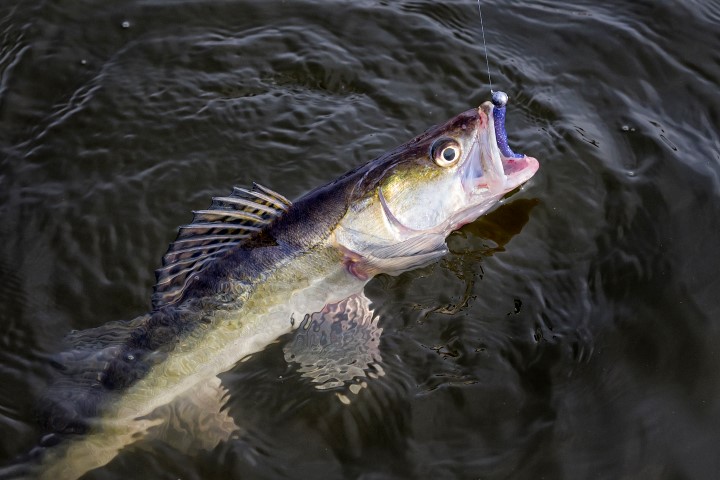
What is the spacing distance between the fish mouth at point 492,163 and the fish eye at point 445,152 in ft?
0.32

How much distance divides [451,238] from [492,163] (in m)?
1.12

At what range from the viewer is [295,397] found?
167 inches

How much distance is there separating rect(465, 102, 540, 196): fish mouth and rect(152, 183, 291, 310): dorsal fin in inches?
43.4

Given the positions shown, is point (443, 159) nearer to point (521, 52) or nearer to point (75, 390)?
point (75, 390)

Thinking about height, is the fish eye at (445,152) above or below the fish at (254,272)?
above

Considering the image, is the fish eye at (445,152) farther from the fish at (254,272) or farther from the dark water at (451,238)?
the dark water at (451,238)

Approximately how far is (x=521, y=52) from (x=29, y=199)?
4.17m

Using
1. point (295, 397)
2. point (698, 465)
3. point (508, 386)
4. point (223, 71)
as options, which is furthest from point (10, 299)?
point (698, 465)

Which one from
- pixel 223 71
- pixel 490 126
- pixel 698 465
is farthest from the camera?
pixel 223 71

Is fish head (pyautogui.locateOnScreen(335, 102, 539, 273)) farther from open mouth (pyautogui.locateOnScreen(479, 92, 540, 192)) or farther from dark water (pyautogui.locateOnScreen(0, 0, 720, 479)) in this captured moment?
dark water (pyautogui.locateOnScreen(0, 0, 720, 479))

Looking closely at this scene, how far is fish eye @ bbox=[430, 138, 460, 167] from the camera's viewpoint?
160 inches

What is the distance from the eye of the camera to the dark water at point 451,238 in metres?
3.99

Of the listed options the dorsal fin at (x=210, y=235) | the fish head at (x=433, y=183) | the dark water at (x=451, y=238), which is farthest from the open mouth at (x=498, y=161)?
the dorsal fin at (x=210, y=235)

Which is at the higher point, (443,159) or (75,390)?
(443,159)
